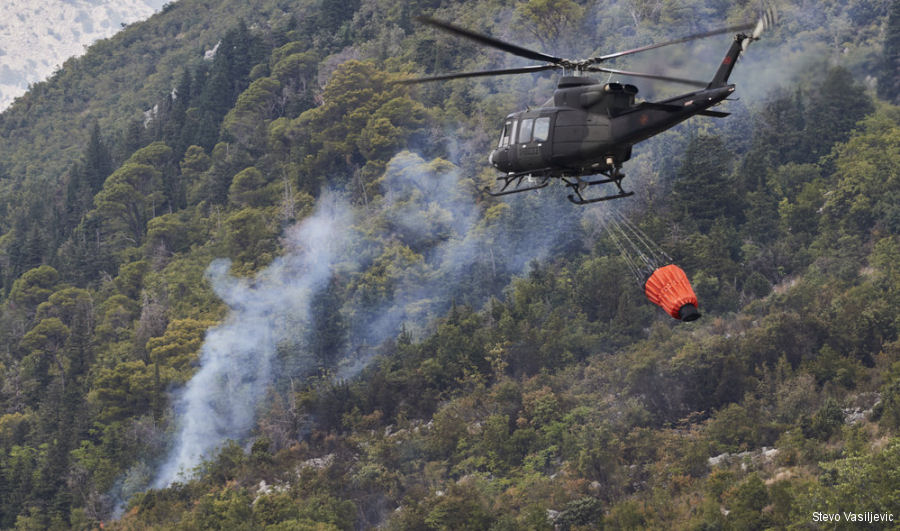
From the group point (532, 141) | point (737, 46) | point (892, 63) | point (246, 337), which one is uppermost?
point (737, 46)

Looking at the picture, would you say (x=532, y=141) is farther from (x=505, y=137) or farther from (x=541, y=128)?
(x=505, y=137)

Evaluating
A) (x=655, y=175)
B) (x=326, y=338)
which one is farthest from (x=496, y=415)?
(x=655, y=175)

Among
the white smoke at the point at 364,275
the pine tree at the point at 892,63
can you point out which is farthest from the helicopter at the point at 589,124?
the pine tree at the point at 892,63

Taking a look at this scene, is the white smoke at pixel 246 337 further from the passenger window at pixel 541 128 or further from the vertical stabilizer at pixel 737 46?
the vertical stabilizer at pixel 737 46

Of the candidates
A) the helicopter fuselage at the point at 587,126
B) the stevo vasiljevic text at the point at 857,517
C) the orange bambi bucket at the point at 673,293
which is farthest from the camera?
the stevo vasiljevic text at the point at 857,517

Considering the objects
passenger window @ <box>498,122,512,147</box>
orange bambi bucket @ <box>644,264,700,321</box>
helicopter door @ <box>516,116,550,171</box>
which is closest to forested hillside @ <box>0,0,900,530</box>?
orange bambi bucket @ <box>644,264,700,321</box>

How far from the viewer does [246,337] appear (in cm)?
6956

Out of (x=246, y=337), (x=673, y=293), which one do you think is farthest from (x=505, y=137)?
(x=246, y=337)

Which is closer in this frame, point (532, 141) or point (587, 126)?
point (587, 126)

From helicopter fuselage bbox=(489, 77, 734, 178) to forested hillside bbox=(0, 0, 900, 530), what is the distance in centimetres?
1886

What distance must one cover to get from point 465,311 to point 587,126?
3517 centimetres

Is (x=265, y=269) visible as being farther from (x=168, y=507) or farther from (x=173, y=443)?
(x=168, y=507)

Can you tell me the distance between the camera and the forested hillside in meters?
52.4

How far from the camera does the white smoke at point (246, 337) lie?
65.1 meters
